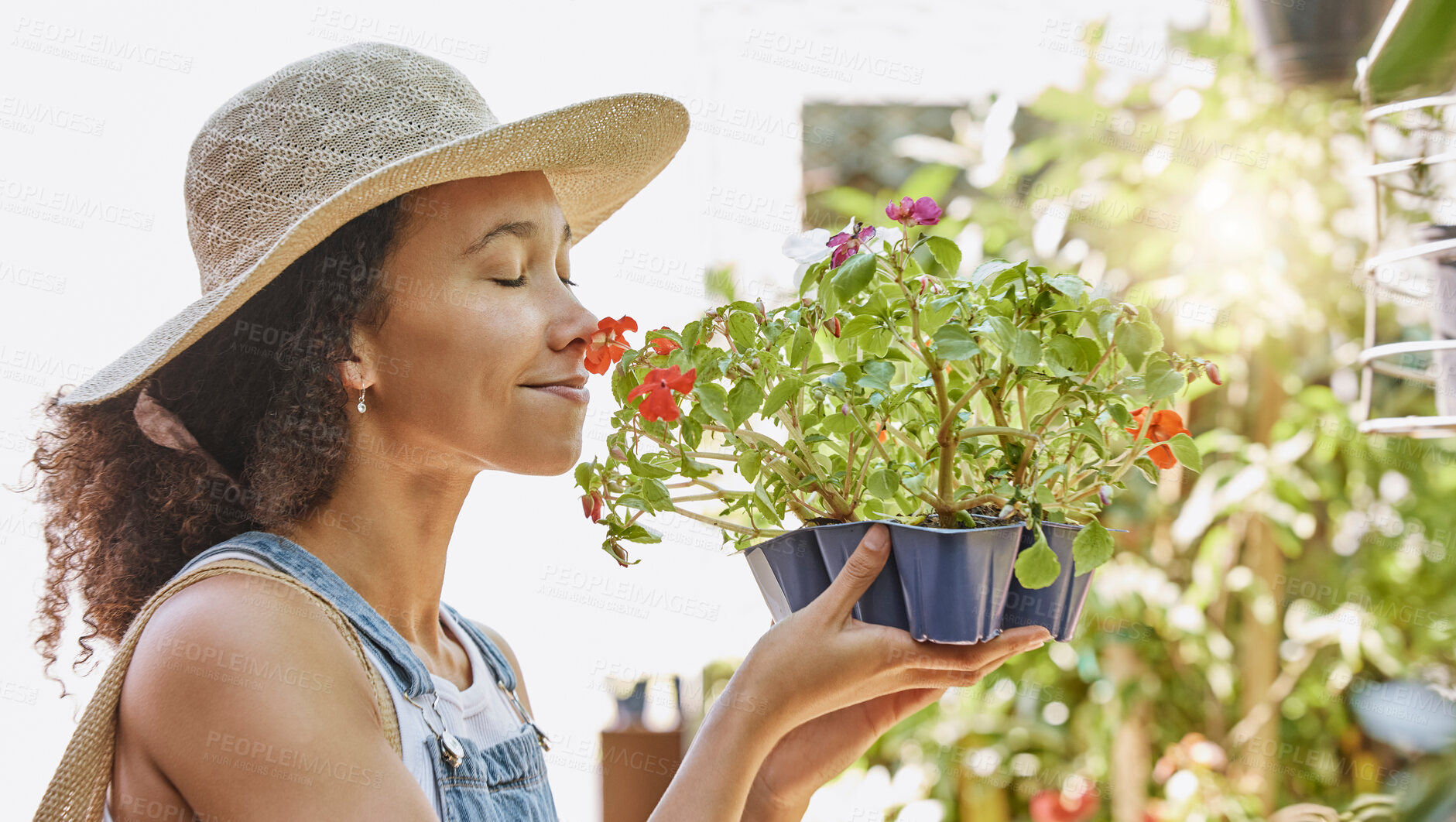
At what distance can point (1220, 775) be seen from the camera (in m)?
2.01

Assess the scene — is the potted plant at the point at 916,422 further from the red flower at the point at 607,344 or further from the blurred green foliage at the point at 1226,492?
the blurred green foliage at the point at 1226,492

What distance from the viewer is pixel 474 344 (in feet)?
2.69

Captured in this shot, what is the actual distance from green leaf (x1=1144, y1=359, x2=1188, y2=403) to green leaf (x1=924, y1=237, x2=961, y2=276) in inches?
6.1

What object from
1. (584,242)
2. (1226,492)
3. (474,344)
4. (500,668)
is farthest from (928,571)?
(1226,492)

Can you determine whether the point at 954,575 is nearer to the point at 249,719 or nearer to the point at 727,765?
the point at 727,765

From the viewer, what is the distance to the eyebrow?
0.85m

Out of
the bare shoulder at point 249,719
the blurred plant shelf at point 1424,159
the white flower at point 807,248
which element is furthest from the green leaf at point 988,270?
the bare shoulder at point 249,719

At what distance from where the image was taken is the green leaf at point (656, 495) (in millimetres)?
781

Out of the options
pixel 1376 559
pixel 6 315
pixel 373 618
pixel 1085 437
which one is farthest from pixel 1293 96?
pixel 6 315

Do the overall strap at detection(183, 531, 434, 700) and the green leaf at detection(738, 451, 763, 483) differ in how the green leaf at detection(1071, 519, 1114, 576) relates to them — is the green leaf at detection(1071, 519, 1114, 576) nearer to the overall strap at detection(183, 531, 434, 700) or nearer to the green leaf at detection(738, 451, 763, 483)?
the green leaf at detection(738, 451, 763, 483)

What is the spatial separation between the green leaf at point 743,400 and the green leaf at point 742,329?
4cm

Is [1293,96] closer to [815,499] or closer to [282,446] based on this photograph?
[815,499]

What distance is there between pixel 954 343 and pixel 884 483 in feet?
0.38

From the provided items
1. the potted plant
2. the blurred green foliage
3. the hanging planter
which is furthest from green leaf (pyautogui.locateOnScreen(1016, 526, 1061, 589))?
the blurred green foliage
